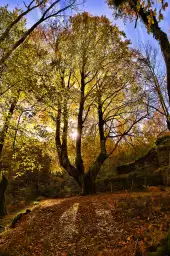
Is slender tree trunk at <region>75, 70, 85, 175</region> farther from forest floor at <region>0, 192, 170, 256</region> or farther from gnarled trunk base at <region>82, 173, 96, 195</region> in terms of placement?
forest floor at <region>0, 192, 170, 256</region>

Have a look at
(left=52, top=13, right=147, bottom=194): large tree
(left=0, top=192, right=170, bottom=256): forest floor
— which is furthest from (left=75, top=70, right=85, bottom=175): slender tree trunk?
(left=0, top=192, right=170, bottom=256): forest floor

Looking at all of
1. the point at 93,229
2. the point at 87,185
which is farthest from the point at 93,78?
the point at 93,229

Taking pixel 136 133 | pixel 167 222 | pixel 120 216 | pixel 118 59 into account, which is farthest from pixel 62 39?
pixel 167 222

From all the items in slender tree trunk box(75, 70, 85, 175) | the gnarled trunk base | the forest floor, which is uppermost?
slender tree trunk box(75, 70, 85, 175)

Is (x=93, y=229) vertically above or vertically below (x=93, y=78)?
below

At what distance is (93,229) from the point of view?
27.1 ft

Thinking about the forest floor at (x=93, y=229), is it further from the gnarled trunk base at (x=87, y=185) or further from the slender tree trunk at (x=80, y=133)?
the slender tree trunk at (x=80, y=133)

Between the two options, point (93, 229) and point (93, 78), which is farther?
point (93, 78)

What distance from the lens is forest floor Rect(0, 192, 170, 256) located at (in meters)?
6.73

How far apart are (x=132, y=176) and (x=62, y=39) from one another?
1167 cm

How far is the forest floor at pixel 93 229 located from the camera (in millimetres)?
6730

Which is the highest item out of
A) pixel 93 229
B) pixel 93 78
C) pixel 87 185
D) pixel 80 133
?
pixel 93 78

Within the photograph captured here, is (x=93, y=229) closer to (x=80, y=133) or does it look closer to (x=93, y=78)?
(x=80, y=133)

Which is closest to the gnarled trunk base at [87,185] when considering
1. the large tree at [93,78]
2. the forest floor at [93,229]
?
the large tree at [93,78]
